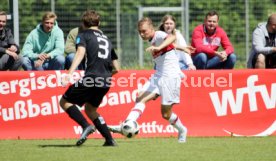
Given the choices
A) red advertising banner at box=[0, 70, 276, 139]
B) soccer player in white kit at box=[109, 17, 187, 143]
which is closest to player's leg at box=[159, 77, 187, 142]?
soccer player in white kit at box=[109, 17, 187, 143]

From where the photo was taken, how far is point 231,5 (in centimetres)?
1886

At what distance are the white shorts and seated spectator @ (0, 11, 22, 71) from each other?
11.1 feet

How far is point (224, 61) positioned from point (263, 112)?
1562 millimetres

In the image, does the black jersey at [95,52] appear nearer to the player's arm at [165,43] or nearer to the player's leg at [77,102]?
the player's leg at [77,102]

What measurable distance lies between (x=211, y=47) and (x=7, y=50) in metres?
3.58

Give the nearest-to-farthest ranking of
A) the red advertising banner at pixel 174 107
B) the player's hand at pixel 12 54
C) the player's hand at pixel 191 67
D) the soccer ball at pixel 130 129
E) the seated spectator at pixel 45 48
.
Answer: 1. the soccer ball at pixel 130 129
2. the red advertising banner at pixel 174 107
3. the player's hand at pixel 191 67
4. the player's hand at pixel 12 54
5. the seated spectator at pixel 45 48

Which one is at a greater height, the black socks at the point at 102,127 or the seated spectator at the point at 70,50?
the seated spectator at the point at 70,50

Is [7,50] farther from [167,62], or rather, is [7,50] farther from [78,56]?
[78,56]

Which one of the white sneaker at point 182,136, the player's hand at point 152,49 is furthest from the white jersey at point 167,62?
the white sneaker at point 182,136

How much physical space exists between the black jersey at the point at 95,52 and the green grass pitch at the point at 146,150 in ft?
3.34

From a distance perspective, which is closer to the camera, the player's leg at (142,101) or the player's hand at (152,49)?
the player's hand at (152,49)

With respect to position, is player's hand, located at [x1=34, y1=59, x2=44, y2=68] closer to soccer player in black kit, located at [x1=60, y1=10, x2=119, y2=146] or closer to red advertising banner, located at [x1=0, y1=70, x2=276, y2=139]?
red advertising banner, located at [x1=0, y1=70, x2=276, y2=139]

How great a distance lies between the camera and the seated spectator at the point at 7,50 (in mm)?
15336

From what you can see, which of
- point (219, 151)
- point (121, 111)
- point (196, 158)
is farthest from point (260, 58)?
point (196, 158)
